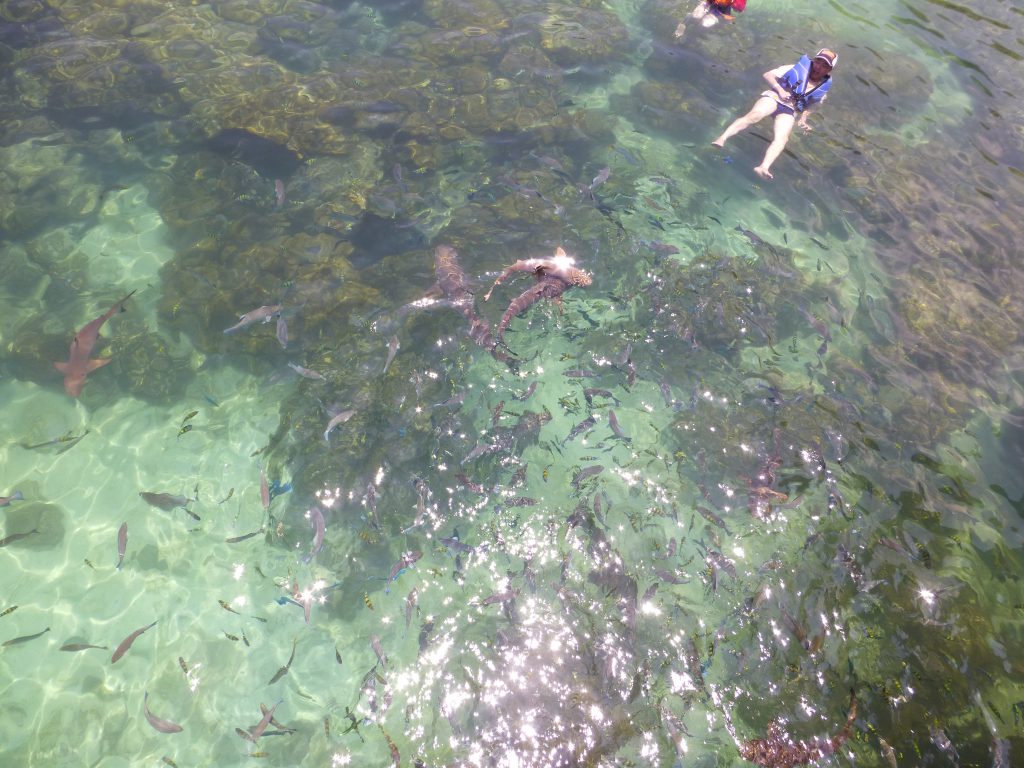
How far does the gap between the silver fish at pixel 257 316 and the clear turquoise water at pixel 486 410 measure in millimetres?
202

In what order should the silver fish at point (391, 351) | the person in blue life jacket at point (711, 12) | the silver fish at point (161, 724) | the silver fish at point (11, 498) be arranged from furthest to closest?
the person in blue life jacket at point (711, 12) → the silver fish at point (391, 351) → the silver fish at point (11, 498) → the silver fish at point (161, 724)

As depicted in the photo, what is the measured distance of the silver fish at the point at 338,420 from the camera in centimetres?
823

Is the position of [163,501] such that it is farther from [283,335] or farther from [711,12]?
[711,12]

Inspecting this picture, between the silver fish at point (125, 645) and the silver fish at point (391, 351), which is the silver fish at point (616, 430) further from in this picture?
the silver fish at point (125, 645)

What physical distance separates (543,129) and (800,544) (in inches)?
381

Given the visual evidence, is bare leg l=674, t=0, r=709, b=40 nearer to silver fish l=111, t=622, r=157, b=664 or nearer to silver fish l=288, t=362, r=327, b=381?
silver fish l=288, t=362, r=327, b=381

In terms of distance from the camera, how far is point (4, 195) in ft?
33.9

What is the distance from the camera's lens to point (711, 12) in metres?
14.2

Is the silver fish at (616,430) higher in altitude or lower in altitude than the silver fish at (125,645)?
higher

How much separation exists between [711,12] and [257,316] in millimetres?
13445

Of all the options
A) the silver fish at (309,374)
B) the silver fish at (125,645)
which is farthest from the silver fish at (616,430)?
the silver fish at (125,645)

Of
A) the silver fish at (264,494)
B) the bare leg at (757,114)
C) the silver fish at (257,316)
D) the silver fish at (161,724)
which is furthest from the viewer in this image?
the bare leg at (757,114)

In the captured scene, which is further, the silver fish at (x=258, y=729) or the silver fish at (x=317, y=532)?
the silver fish at (x=317, y=532)

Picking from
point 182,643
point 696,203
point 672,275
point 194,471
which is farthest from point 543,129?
point 182,643
